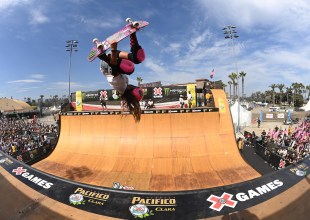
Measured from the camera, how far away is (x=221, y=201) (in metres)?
5.57

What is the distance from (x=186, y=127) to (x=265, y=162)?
6.16 metres

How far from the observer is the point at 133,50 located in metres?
4.23

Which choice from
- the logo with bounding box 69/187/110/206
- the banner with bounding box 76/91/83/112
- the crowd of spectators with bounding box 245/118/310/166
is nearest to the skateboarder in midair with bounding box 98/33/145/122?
the logo with bounding box 69/187/110/206

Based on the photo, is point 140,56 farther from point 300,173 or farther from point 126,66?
point 300,173

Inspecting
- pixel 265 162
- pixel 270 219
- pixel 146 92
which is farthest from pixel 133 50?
pixel 146 92

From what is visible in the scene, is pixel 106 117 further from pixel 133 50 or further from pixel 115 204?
pixel 133 50

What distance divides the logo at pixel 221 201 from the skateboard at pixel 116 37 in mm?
4437

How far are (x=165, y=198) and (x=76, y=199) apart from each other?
7.86 ft

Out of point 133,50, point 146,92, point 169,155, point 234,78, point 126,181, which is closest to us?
point 133,50

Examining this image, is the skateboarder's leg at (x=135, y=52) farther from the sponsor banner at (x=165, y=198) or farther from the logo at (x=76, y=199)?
the logo at (x=76, y=199)

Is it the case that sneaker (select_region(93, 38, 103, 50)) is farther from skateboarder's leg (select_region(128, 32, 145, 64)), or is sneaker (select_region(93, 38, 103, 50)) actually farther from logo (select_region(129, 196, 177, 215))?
logo (select_region(129, 196, 177, 215))

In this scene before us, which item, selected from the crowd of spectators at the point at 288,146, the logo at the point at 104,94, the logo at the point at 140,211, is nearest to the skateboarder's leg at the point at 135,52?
the logo at the point at 140,211

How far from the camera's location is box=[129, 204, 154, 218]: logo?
5168 millimetres

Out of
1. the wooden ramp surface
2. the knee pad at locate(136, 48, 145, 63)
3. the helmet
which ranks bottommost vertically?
the wooden ramp surface
